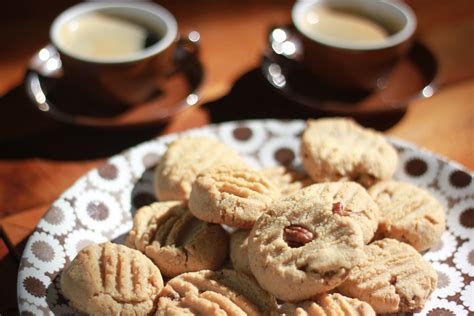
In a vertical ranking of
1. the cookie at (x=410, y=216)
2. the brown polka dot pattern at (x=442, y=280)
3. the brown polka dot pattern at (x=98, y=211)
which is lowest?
the brown polka dot pattern at (x=442, y=280)

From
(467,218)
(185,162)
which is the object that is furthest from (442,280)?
(185,162)

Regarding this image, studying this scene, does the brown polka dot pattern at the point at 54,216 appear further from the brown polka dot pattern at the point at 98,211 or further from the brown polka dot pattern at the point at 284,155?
the brown polka dot pattern at the point at 284,155

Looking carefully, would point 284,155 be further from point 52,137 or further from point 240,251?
point 52,137

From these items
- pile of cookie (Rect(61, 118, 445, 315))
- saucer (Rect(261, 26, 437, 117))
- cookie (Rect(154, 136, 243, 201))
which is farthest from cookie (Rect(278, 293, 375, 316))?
saucer (Rect(261, 26, 437, 117))

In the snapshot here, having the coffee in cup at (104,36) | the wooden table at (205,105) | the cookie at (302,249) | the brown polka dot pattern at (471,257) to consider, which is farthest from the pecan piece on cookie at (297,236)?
the coffee in cup at (104,36)

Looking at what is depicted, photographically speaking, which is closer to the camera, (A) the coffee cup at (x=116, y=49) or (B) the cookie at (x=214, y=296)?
(B) the cookie at (x=214, y=296)

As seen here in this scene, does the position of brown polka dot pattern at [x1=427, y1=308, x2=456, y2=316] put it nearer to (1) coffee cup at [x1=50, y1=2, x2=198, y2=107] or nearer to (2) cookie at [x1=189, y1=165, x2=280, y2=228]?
(2) cookie at [x1=189, y1=165, x2=280, y2=228]
